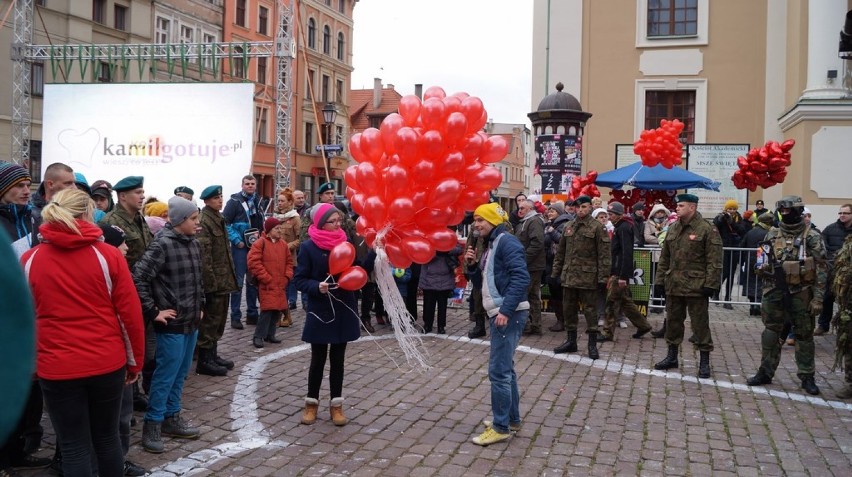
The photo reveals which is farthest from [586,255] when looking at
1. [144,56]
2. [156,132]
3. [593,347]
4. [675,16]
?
[144,56]

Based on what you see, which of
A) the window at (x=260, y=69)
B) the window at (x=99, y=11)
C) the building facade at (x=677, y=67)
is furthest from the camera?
the window at (x=260, y=69)

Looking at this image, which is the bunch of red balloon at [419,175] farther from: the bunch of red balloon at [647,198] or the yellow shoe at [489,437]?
the bunch of red balloon at [647,198]

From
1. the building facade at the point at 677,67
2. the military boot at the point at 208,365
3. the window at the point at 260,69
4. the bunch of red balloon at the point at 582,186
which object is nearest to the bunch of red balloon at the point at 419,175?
the military boot at the point at 208,365

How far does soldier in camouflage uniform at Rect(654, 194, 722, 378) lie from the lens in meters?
7.84

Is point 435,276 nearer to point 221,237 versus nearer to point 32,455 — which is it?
point 221,237

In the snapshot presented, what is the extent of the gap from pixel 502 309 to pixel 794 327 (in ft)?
12.3

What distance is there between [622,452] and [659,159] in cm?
1075

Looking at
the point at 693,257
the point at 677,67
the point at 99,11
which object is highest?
the point at 99,11

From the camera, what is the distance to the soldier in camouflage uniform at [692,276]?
784 centimetres

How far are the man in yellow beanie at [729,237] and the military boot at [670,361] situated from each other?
4.74 m

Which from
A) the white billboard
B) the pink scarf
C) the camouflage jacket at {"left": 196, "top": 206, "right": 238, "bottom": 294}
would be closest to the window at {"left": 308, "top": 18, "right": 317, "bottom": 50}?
the white billboard

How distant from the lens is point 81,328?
3840 mm

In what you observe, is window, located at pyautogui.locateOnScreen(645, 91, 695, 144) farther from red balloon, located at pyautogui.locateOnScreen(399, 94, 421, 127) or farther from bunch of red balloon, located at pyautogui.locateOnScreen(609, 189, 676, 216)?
red balloon, located at pyautogui.locateOnScreen(399, 94, 421, 127)

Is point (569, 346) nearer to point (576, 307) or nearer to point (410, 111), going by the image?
point (576, 307)
